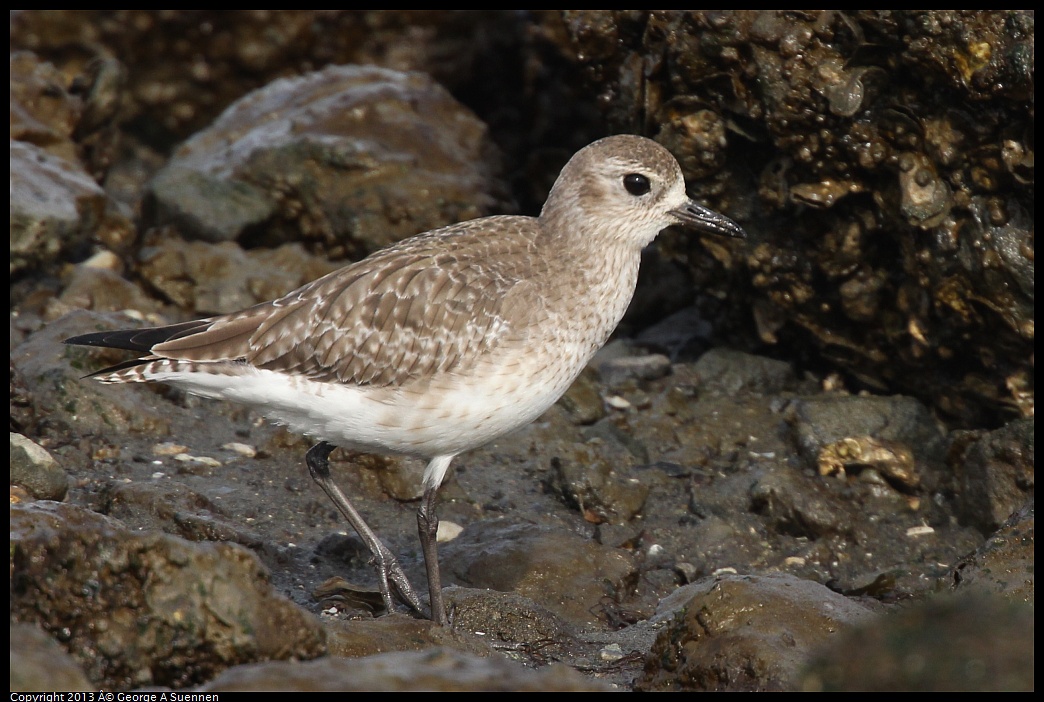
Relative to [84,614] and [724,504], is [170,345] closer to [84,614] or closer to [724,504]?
[84,614]

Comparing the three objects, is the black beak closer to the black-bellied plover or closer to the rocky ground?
the black-bellied plover

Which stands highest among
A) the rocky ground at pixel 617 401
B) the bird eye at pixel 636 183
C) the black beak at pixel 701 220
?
the bird eye at pixel 636 183

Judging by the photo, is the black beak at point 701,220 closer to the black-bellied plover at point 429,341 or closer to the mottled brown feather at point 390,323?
the black-bellied plover at point 429,341

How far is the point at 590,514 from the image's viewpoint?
7852mm

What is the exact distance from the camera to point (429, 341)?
6371mm

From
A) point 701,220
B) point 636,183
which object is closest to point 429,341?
point 636,183

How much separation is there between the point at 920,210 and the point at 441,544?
3.69m

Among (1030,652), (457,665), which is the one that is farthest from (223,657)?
(1030,652)

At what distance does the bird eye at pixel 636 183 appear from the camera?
268 inches

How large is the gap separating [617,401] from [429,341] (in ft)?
9.82

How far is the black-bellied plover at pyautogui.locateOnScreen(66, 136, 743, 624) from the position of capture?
20.6 ft

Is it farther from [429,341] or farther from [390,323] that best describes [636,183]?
[390,323]

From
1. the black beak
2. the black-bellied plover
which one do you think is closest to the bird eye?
the black-bellied plover

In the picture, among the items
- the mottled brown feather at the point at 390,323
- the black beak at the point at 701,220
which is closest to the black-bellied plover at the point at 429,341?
the mottled brown feather at the point at 390,323
